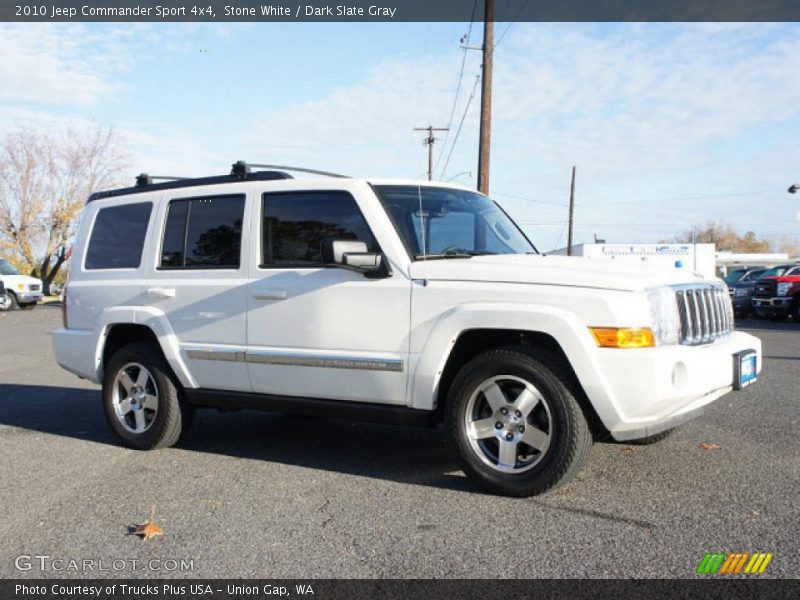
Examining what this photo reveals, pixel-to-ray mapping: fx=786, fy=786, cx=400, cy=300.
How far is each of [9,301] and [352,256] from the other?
A: 85.8 ft

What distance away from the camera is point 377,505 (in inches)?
173

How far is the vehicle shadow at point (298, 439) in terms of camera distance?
5203 millimetres

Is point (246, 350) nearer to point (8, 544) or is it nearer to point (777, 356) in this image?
point (8, 544)

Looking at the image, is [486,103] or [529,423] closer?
[529,423]

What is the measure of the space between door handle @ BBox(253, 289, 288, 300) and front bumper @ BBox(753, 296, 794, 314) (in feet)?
65.6

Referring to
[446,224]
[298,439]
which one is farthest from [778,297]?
[446,224]

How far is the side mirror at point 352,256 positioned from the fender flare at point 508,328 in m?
0.53

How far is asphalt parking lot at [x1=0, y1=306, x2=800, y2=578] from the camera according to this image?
357 centimetres

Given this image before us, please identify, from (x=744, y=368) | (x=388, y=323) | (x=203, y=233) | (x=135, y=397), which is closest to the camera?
(x=388, y=323)

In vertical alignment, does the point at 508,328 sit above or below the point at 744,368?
above

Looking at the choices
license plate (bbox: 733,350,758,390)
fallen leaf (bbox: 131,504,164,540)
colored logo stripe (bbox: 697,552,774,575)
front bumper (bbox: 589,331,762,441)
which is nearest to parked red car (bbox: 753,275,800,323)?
license plate (bbox: 733,350,758,390)

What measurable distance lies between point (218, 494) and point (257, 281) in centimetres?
142

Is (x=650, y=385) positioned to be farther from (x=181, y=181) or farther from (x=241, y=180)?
(x=181, y=181)

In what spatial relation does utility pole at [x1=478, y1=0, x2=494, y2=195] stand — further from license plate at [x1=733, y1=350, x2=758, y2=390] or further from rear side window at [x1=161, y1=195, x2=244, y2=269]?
license plate at [x1=733, y1=350, x2=758, y2=390]
